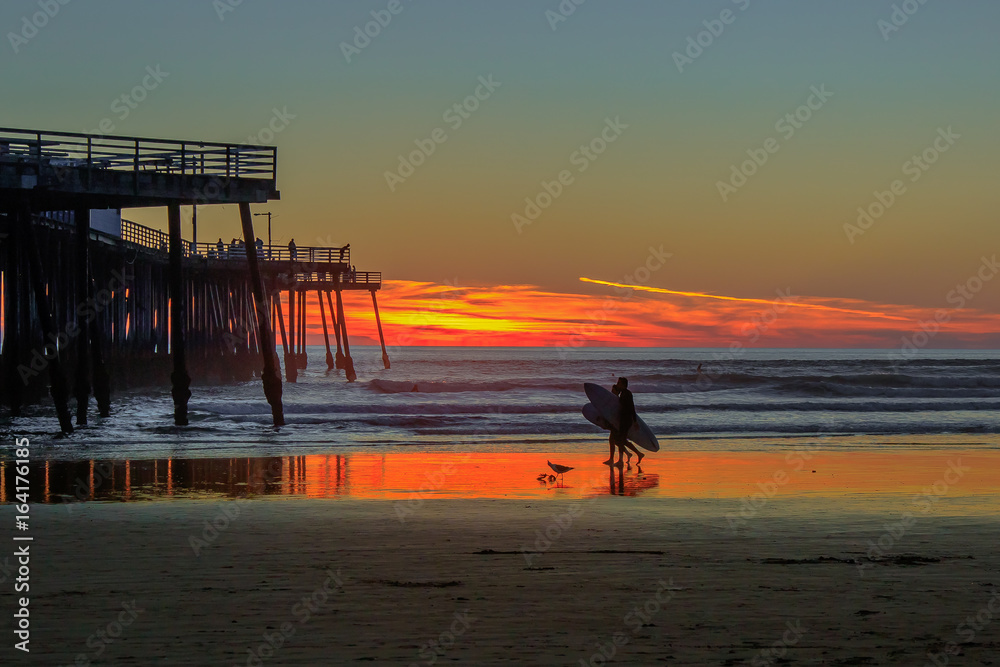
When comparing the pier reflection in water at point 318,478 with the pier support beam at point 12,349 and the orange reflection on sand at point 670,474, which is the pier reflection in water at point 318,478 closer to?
the orange reflection on sand at point 670,474

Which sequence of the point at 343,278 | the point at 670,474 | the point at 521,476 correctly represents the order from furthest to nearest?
the point at 343,278 < the point at 670,474 < the point at 521,476

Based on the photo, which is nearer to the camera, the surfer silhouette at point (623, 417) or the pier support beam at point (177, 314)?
the surfer silhouette at point (623, 417)

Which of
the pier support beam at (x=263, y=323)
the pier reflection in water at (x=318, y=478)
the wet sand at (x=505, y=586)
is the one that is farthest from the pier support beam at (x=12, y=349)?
the wet sand at (x=505, y=586)

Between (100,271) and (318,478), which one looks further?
(100,271)

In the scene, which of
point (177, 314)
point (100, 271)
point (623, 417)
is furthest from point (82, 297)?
point (623, 417)

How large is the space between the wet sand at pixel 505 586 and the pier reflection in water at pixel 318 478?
183cm

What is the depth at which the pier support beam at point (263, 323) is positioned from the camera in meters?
24.5

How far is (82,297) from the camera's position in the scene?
77.9 ft

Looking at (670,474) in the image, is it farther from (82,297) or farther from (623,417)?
(82,297)

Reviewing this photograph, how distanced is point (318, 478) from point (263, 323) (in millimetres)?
10997

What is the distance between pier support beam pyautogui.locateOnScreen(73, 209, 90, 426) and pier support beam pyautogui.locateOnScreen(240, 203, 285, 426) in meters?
3.85

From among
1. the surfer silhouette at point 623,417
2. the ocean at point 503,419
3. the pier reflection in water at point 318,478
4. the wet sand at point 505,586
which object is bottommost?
the ocean at point 503,419

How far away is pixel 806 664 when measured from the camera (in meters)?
5.43

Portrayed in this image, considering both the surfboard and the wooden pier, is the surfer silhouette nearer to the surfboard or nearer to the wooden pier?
the surfboard
